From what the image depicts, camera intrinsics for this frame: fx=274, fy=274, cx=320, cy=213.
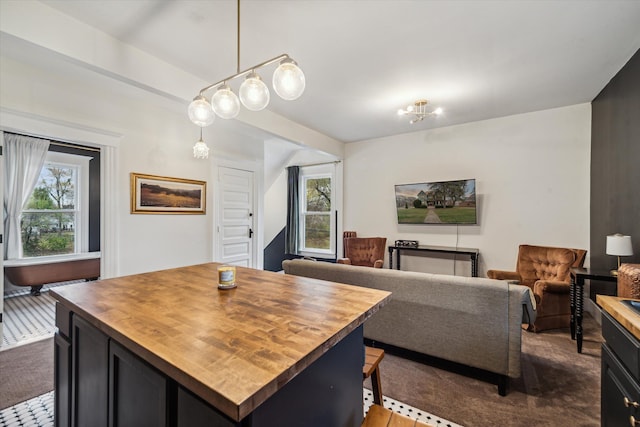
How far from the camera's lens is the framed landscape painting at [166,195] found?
129 inches

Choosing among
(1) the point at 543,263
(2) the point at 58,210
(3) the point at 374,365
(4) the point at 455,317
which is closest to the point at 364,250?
(1) the point at 543,263

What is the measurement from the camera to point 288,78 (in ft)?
4.58

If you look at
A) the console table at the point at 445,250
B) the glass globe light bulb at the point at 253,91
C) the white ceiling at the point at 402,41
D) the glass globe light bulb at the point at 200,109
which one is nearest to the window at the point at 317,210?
the console table at the point at 445,250

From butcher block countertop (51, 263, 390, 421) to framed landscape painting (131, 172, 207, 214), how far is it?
2012 millimetres

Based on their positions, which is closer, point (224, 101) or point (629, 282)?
point (629, 282)

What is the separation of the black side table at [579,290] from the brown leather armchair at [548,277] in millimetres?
165

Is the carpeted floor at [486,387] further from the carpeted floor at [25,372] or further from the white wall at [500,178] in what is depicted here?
the white wall at [500,178]

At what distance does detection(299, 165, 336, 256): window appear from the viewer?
5688 mm

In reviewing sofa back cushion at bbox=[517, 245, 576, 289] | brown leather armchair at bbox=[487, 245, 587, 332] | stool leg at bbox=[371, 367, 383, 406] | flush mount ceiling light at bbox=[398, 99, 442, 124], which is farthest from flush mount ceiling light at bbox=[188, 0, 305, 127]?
sofa back cushion at bbox=[517, 245, 576, 289]

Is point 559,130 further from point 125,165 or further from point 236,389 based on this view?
point 125,165

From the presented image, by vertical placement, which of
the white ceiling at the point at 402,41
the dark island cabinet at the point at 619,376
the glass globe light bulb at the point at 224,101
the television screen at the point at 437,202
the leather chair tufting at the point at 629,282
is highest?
the white ceiling at the point at 402,41

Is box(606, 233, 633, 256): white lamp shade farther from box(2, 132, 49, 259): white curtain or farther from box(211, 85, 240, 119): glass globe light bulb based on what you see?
box(2, 132, 49, 259): white curtain

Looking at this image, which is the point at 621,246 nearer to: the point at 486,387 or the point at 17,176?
the point at 486,387

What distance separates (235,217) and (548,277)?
14.2ft
